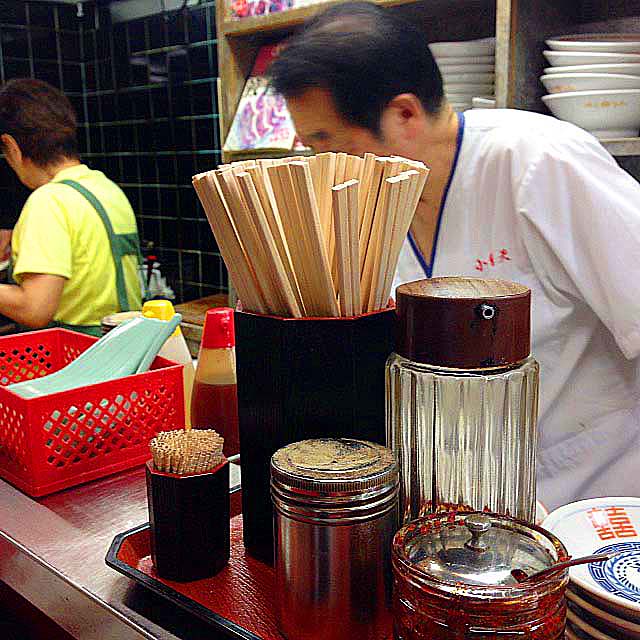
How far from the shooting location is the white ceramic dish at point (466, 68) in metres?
2.06

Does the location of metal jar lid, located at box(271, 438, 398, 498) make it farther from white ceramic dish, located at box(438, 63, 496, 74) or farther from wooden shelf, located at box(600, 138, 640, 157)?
white ceramic dish, located at box(438, 63, 496, 74)

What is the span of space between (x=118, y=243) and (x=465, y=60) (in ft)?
4.23

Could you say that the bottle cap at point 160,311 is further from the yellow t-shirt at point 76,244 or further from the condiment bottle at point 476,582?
the yellow t-shirt at point 76,244

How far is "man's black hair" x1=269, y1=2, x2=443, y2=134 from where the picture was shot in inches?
55.6

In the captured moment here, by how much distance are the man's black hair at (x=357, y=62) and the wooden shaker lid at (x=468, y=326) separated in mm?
852

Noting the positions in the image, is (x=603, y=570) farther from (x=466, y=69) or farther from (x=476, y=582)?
(x=466, y=69)

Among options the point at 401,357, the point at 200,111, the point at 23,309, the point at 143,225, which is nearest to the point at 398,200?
the point at 401,357

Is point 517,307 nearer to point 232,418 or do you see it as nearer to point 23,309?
point 232,418

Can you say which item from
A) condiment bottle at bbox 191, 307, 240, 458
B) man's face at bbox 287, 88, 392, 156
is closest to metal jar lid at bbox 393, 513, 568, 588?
condiment bottle at bbox 191, 307, 240, 458

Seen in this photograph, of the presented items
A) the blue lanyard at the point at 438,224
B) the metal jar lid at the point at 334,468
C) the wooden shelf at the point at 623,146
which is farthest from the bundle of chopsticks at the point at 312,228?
the wooden shelf at the point at 623,146

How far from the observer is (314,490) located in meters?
0.62

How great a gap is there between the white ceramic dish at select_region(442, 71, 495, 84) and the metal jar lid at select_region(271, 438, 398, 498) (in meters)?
1.61

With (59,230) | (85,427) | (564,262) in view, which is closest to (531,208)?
(564,262)

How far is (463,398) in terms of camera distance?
2.24ft
